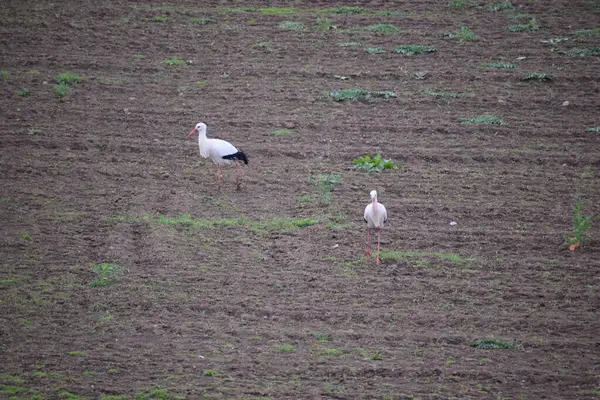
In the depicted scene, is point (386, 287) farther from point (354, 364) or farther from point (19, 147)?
point (19, 147)

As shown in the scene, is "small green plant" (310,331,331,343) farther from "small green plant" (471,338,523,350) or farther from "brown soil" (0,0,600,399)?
"small green plant" (471,338,523,350)

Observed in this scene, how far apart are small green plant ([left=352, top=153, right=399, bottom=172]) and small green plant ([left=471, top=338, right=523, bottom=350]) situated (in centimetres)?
522

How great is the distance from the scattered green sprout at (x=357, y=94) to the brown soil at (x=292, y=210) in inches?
7.7

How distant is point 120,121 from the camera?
1520 centimetres

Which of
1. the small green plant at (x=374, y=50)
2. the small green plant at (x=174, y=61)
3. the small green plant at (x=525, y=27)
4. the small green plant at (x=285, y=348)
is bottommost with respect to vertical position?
the small green plant at (x=285, y=348)

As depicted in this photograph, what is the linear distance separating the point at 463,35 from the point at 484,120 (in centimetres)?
456

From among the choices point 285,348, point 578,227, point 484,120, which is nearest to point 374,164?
point 484,120

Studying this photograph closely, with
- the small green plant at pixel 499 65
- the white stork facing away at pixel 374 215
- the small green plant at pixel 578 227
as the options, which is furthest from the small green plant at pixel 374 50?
the small green plant at pixel 578 227

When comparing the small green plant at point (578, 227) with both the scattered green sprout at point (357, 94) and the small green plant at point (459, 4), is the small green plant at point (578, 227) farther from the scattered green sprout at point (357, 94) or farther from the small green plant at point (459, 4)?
the small green plant at point (459, 4)

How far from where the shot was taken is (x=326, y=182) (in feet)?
42.9

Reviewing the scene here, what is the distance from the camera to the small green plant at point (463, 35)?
1873cm

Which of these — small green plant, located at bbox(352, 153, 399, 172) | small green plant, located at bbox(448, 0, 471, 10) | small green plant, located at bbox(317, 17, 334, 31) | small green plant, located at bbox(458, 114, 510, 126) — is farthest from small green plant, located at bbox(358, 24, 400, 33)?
small green plant, located at bbox(352, 153, 399, 172)

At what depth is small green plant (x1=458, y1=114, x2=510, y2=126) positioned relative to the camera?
14977mm

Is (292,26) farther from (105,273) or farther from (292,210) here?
(105,273)
